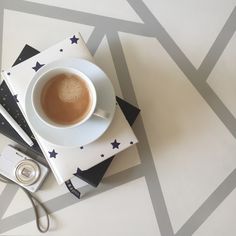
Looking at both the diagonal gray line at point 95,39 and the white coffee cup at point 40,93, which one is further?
the diagonal gray line at point 95,39

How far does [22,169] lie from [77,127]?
0.43ft

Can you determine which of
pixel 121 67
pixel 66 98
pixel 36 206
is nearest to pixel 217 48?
pixel 121 67

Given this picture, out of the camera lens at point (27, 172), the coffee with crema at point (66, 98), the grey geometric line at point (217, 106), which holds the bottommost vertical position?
the camera lens at point (27, 172)

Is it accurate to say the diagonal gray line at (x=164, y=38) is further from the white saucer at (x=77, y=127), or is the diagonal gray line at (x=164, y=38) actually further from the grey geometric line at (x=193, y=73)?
the white saucer at (x=77, y=127)

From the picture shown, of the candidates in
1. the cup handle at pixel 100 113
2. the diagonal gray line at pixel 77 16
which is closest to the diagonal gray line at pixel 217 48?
the diagonal gray line at pixel 77 16

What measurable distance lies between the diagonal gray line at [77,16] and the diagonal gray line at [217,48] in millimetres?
105

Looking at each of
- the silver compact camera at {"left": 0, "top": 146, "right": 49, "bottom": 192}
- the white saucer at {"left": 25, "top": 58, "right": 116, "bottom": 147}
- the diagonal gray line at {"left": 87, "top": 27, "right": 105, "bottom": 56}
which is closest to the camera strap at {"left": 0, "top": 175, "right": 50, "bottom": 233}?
the silver compact camera at {"left": 0, "top": 146, "right": 49, "bottom": 192}

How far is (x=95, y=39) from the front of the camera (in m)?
0.57

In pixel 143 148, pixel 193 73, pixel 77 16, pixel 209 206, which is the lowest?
pixel 209 206

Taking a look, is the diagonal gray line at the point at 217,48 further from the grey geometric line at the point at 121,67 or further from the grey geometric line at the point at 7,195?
the grey geometric line at the point at 7,195

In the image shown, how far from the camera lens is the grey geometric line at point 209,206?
1.76 feet

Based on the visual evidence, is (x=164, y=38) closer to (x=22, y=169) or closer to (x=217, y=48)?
(x=217, y=48)

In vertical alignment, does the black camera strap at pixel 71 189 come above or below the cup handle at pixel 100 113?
below

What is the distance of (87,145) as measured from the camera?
1.59ft
